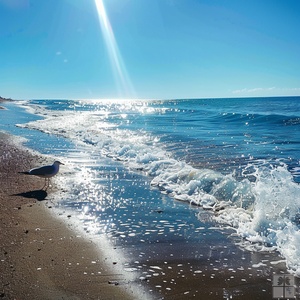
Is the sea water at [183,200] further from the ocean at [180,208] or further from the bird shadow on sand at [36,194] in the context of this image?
the bird shadow on sand at [36,194]

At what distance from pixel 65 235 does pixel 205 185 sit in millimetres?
4614

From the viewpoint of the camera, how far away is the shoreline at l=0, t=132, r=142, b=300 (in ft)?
13.0

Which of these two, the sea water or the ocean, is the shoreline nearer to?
the ocean

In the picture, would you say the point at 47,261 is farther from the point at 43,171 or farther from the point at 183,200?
the point at 43,171

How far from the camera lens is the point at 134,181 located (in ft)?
32.6

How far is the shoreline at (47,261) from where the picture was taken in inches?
155

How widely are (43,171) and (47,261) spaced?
4426 millimetres

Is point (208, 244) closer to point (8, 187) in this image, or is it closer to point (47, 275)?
point (47, 275)

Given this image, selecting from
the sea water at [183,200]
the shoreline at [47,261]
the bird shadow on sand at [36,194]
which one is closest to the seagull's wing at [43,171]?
the bird shadow on sand at [36,194]

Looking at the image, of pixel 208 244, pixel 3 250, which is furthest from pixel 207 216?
pixel 3 250

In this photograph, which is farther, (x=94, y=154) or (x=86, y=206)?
(x=94, y=154)

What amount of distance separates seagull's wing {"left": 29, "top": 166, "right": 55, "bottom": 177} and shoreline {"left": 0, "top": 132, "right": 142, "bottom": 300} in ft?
4.56

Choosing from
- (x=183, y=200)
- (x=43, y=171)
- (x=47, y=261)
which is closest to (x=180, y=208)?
(x=183, y=200)

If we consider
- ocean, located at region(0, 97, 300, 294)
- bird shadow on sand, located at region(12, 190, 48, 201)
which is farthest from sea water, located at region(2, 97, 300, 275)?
bird shadow on sand, located at region(12, 190, 48, 201)
